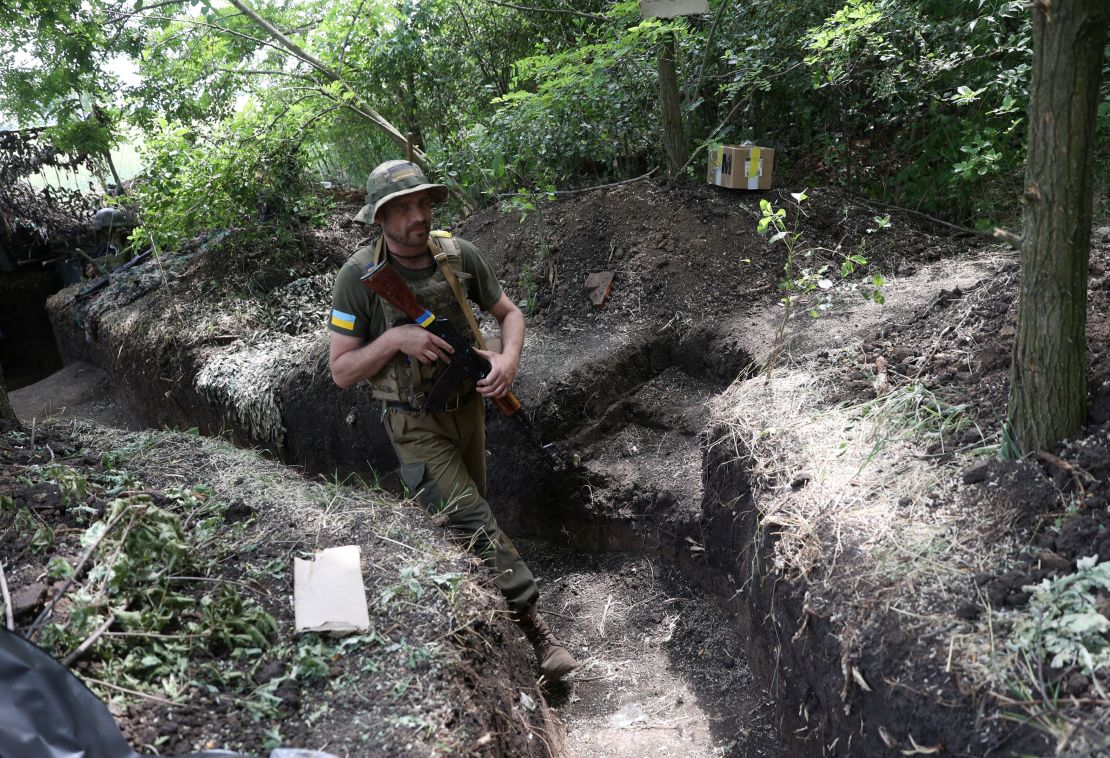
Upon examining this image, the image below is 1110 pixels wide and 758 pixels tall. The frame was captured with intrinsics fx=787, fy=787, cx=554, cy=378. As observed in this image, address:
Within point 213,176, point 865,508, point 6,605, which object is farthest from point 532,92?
point 6,605

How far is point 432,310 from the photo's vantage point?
366 cm

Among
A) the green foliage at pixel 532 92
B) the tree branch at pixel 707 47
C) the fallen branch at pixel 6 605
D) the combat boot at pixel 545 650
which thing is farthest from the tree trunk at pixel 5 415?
the tree branch at pixel 707 47

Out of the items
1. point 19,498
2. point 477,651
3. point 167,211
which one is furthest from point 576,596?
point 167,211

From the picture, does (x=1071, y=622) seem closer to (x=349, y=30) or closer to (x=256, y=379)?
(x=256, y=379)

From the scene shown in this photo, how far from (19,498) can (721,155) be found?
4825mm

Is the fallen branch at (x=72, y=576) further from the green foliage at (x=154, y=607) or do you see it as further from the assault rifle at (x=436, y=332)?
the assault rifle at (x=436, y=332)

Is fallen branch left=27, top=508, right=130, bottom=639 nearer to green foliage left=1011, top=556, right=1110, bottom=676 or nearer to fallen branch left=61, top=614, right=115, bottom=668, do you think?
fallen branch left=61, top=614, right=115, bottom=668

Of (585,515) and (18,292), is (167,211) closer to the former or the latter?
(585,515)

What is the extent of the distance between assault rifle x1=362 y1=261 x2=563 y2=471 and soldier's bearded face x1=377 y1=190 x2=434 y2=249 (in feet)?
0.55

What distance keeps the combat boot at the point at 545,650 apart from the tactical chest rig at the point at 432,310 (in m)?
1.05

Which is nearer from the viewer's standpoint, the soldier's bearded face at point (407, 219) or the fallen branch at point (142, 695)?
the fallen branch at point (142, 695)

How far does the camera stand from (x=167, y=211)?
23.5 ft

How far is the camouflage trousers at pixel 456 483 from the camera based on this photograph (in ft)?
11.4

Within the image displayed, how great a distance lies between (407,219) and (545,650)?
2.07 m
